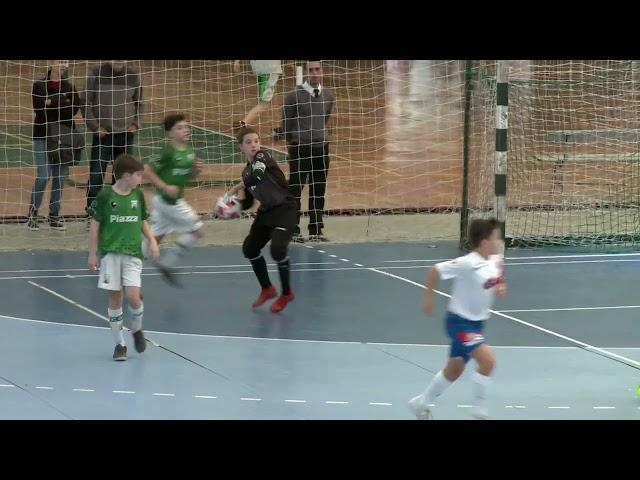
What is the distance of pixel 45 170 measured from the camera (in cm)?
1466

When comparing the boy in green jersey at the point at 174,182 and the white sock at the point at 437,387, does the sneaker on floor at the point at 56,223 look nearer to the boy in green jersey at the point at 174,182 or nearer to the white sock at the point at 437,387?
the boy in green jersey at the point at 174,182

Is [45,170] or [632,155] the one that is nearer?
[45,170]

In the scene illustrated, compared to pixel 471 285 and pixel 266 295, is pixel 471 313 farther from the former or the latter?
pixel 266 295

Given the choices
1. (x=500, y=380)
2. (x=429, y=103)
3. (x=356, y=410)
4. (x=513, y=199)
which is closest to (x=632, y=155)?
(x=513, y=199)

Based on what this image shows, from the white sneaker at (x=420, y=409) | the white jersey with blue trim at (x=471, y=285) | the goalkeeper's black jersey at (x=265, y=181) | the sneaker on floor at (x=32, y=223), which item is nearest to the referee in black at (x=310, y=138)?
the sneaker on floor at (x=32, y=223)

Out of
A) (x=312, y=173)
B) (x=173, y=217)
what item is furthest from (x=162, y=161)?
(x=312, y=173)

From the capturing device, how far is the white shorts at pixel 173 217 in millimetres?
10625

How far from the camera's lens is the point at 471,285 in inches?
280

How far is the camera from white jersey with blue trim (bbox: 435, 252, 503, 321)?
23.4 feet

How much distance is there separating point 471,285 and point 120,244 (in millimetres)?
2975

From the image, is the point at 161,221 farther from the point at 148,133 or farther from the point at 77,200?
the point at 148,133

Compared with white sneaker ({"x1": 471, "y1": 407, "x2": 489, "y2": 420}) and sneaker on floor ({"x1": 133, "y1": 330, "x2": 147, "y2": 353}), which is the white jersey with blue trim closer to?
white sneaker ({"x1": 471, "y1": 407, "x2": 489, "y2": 420})

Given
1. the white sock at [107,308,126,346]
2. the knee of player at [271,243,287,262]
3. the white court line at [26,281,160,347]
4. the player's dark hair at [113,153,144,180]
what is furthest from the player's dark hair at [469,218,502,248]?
the knee of player at [271,243,287,262]

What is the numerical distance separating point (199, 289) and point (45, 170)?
3948mm
